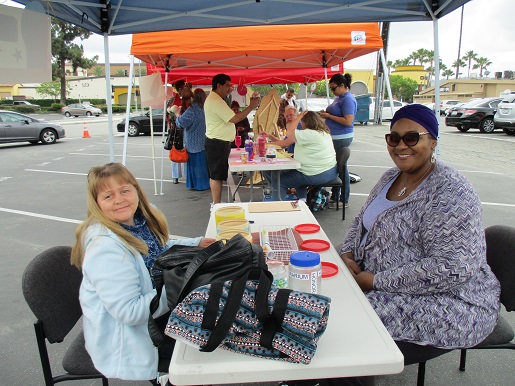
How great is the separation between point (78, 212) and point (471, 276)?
5.46m

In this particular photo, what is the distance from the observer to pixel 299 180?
4781 millimetres

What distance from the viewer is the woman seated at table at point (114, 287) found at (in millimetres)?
1348

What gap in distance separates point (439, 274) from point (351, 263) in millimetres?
506

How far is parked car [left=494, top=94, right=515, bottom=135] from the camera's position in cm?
1356

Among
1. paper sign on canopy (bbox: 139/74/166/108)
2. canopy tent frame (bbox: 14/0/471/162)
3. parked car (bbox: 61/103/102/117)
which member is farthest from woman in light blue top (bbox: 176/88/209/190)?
parked car (bbox: 61/103/102/117)

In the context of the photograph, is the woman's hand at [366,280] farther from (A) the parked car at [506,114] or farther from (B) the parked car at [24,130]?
(A) the parked car at [506,114]

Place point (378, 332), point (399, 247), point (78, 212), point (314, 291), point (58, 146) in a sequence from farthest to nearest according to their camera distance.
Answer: point (58, 146) → point (78, 212) → point (399, 247) → point (314, 291) → point (378, 332)

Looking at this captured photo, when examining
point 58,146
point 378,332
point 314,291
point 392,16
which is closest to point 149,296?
point 314,291

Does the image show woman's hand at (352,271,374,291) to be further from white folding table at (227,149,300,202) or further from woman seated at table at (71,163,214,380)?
white folding table at (227,149,300,202)

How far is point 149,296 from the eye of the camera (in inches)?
55.6

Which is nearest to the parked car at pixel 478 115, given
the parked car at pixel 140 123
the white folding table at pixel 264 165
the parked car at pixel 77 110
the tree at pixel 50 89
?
the parked car at pixel 140 123

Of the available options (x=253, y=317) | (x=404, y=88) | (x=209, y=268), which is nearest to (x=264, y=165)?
(x=209, y=268)

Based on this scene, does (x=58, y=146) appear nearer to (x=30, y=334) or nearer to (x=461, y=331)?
(x=30, y=334)

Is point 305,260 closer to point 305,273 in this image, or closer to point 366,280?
point 305,273
